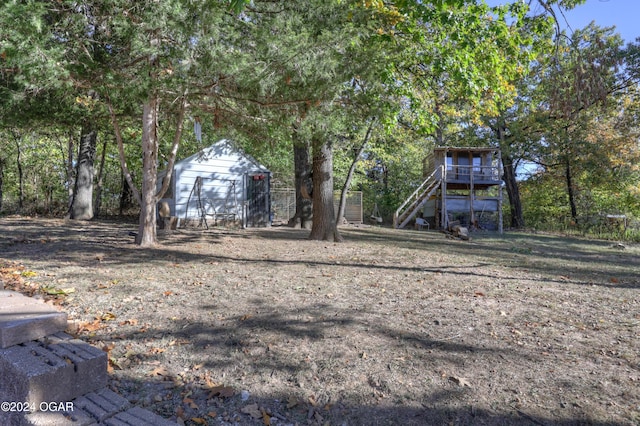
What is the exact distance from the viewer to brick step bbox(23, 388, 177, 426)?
207cm

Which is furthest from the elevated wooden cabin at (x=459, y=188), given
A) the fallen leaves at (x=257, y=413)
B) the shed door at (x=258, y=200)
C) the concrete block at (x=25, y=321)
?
the fallen leaves at (x=257, y=413)

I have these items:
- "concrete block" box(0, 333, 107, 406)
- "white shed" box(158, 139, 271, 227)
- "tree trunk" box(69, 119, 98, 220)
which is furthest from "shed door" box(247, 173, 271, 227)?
"concrete block" box(0, 333, 107, 406)

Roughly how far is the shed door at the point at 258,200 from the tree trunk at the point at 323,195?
6.37 meters

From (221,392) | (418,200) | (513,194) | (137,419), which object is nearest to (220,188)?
(418,200)

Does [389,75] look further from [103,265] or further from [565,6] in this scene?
[103,265]

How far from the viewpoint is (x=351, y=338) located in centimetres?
323

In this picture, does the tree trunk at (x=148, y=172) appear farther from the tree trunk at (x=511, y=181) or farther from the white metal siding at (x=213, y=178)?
the tree trunk at (x=511, y=181)

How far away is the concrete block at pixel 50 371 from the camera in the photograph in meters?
2.16

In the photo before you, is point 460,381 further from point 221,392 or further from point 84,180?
point 84,180

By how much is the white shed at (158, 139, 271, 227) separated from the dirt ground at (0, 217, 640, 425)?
7931mm

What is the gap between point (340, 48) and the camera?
6.15 metres

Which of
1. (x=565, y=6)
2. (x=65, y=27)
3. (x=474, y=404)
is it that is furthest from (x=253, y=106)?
(x=474, y=404)

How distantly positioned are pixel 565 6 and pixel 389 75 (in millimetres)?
2834

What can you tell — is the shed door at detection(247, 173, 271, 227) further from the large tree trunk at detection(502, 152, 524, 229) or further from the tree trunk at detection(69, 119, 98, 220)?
the large tree trunk at detection(502, 152, 524, 229)
